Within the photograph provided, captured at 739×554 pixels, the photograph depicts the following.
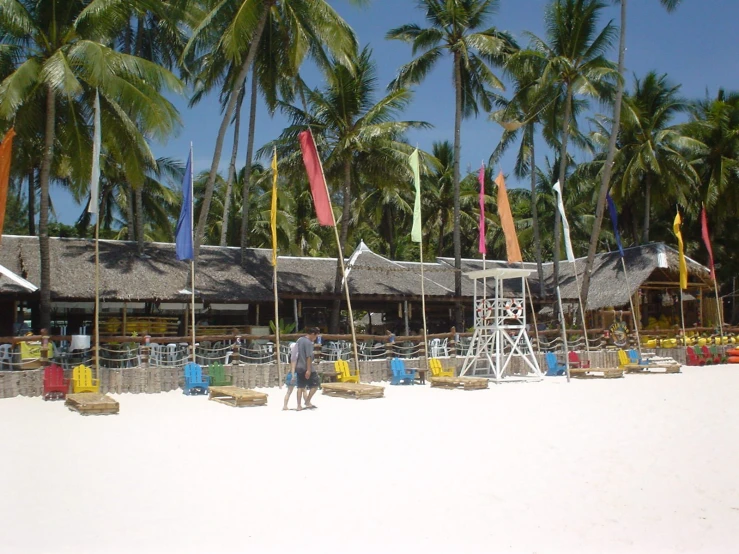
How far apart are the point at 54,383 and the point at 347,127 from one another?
12931 millimetres

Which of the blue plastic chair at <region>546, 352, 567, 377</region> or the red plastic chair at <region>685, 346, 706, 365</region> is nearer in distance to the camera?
the blue plastic chair at <region>546, 352, 567, 377</region>

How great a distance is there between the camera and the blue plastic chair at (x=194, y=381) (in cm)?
1420

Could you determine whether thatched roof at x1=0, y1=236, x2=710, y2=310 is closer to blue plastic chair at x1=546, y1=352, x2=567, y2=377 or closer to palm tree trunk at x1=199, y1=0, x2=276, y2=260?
palm tree trunk at x1=199, y1=0, x2=276, y2=260

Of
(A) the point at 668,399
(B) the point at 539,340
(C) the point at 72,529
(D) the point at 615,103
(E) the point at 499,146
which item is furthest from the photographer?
(E) the point at 499,146

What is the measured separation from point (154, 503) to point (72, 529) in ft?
2.65

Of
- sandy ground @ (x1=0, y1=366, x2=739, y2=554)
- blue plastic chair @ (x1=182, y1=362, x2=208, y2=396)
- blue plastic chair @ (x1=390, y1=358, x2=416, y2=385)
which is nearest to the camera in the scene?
sandy ground @ (x1=0, y1=366, x2=739, y2=554)

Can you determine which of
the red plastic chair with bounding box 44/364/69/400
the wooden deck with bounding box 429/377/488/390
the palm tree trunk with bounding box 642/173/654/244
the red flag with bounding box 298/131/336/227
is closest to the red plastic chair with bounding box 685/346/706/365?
the palm tree trunk with bounding box 642/173/654/244

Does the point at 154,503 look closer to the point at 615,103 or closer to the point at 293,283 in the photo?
the point at 293,283

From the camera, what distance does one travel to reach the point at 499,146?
94.6 ft

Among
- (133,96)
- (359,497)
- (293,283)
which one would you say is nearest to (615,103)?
(293,283)

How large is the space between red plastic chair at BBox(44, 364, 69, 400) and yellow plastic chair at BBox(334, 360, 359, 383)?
5.72 m

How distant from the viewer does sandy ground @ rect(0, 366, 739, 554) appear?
534 cm

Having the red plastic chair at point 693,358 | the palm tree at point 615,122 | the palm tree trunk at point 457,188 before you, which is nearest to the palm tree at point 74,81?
the palm tree trunk at point 457,188

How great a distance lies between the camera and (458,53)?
993 inches
